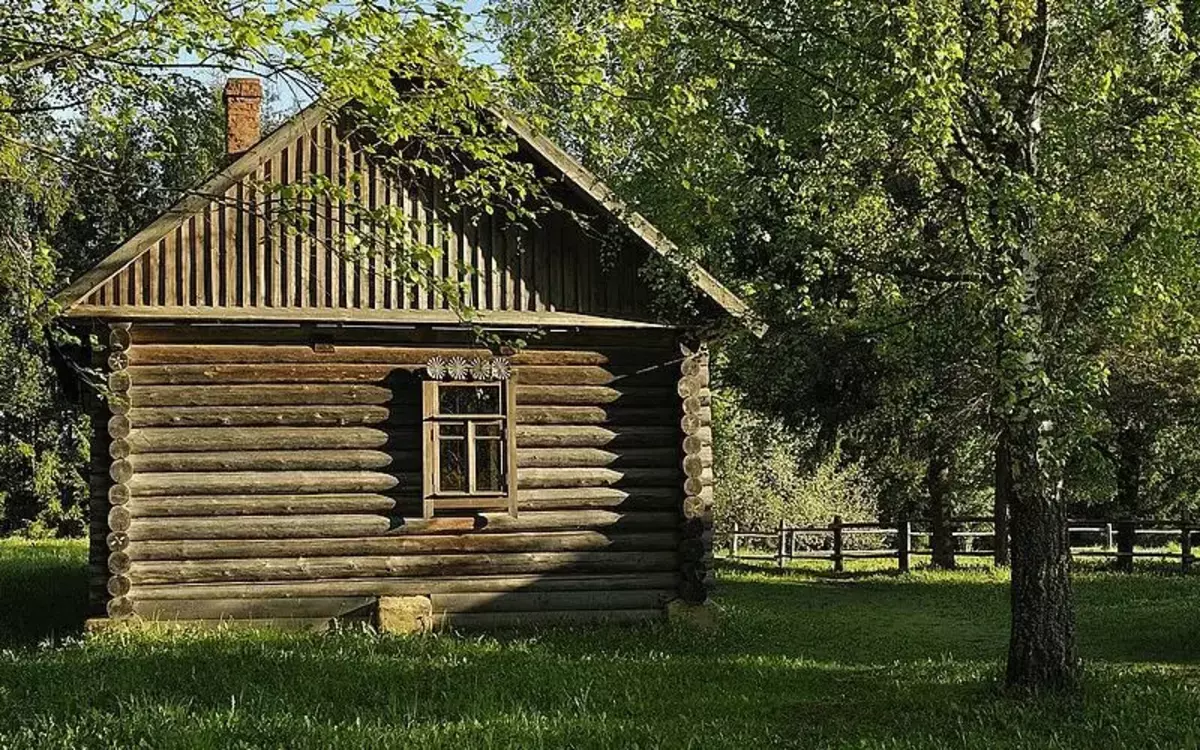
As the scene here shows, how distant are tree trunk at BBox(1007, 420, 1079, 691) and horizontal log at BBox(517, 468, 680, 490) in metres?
6.75

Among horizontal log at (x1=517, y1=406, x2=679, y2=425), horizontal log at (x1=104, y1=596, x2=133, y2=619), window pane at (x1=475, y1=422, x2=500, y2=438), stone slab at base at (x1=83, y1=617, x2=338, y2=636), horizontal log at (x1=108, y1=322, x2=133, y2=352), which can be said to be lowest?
stone slab at base at (x1=83, y1=617, x2=338, y2=636)

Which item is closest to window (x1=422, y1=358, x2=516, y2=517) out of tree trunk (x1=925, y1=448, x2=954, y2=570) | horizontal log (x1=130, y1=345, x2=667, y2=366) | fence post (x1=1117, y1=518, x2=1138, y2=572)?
horizontal log (x1=130, y1=345, x2=667, y2=366)

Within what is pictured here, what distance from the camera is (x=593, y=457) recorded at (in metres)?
17.6

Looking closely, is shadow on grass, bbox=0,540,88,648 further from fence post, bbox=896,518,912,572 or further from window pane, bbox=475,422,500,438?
fence post, bbox=896,518,912,572

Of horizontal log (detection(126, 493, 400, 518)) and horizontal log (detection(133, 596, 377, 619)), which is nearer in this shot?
horizontal log (detection(133, 596, 377, 619))

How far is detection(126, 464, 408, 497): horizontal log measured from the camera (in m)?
16.6

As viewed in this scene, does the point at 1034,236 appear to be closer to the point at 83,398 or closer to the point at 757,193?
the point at 757,193

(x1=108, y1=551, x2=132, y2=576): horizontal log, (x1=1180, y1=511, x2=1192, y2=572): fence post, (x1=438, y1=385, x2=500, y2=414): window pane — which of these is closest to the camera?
(x1=108, y1=551, x2=132, y2=576): horizontal log

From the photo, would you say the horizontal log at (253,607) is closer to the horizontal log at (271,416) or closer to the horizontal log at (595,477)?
the horizontal log at (271,416)

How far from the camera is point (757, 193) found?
489 inches

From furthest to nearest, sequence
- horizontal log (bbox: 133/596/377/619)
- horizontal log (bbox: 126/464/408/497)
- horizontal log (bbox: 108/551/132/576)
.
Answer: horizontal log (bbox: 126/464/408/497) → horizontal log (bbox: 133/596/377/619) → horizontal log (bbox: 108/551/132/576)

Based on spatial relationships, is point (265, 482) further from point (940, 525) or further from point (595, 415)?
point (940, 525)

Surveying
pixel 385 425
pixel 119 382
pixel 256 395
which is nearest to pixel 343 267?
pixel 256 395

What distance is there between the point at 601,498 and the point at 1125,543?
19.2m
